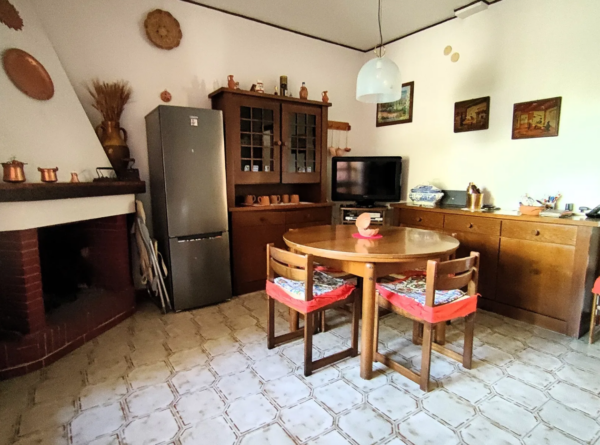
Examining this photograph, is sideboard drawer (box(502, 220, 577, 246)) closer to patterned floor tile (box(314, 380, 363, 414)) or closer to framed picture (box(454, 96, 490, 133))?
framed picture (box(454, 96, 490, 133))

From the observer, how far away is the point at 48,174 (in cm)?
205

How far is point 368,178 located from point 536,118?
166cm

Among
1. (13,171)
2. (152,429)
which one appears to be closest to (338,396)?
(152,429)

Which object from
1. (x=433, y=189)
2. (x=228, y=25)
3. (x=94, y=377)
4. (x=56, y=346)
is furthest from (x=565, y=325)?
(x=228, y=25)

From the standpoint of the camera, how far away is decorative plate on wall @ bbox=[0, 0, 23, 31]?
204cm

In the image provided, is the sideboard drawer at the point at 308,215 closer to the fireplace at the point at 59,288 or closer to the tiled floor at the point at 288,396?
the tiled floor at the point at 288,396

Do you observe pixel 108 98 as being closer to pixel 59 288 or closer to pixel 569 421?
pixel 59 288

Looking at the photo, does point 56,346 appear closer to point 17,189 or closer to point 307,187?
point 17,189

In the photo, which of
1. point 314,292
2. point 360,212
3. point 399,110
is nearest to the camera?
point 314,292

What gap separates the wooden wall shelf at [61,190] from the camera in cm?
179

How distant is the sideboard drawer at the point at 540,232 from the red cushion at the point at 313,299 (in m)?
1.54

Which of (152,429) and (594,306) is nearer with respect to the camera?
(152,429)

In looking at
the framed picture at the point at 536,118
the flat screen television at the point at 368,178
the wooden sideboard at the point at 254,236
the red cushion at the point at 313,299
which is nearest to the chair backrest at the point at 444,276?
the red cushion at the point at 313,299

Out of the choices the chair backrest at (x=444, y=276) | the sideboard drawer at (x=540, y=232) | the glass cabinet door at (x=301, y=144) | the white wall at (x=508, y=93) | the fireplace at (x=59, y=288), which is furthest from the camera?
the glass cabinet door at (x=301, y=144)
